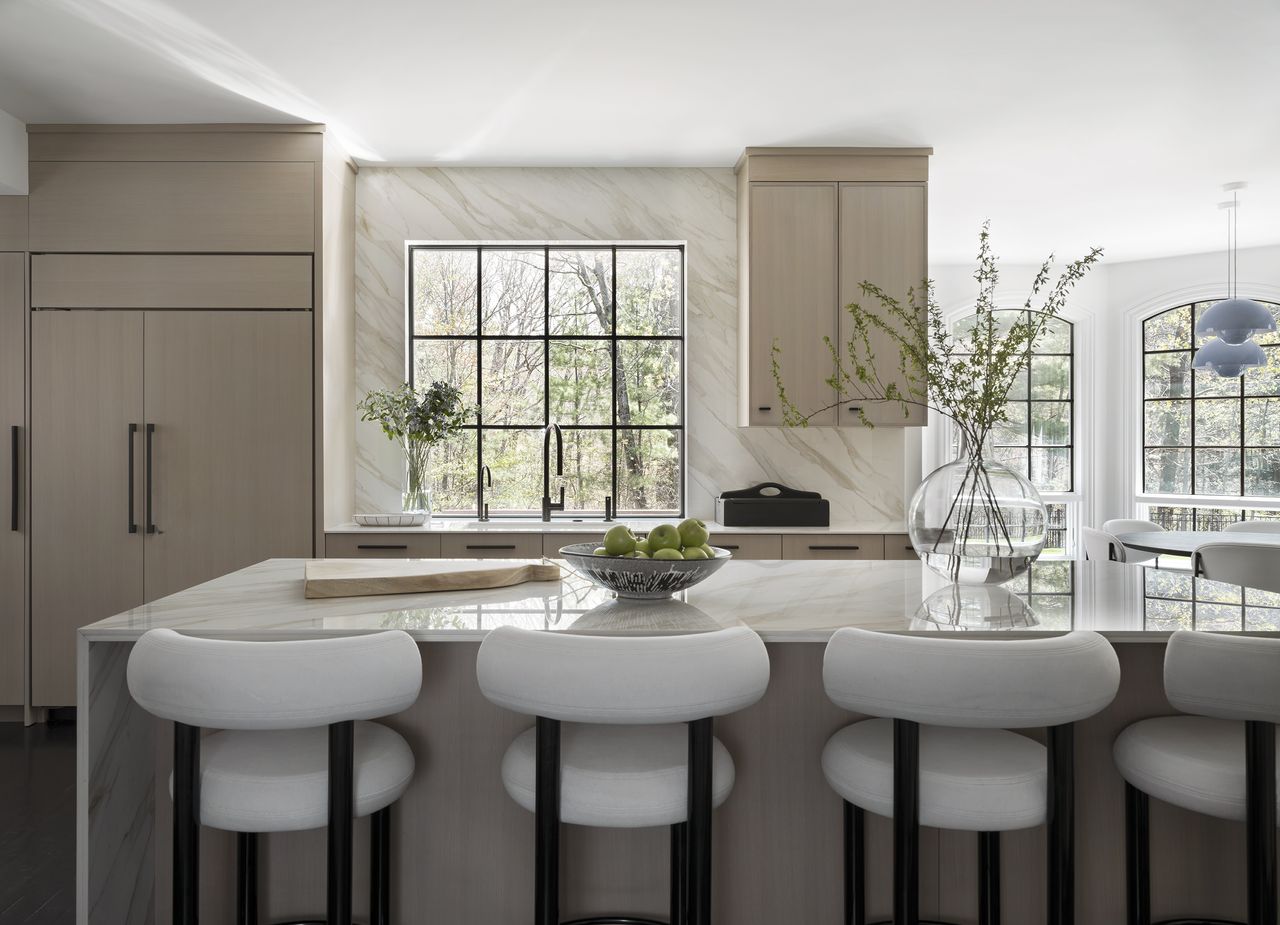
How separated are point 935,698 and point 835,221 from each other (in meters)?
3.27

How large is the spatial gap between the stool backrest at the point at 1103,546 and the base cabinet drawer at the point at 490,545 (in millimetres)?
2867

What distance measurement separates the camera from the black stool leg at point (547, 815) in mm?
1388

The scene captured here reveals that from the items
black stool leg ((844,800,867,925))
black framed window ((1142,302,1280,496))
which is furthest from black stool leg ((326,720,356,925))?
black framed window ((1142,302,1280,496))

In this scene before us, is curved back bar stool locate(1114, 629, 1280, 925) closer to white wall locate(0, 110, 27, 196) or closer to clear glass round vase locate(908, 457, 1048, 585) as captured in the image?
clear glass round vase locate(908, 457, 1048, 585)

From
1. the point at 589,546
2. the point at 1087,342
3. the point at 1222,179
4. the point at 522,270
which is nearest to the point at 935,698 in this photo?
the point at 589,546

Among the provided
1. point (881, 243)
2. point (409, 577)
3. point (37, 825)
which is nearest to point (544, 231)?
point (881, 243)

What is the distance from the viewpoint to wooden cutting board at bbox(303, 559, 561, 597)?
1.89 metres

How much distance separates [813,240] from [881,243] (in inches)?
13.7

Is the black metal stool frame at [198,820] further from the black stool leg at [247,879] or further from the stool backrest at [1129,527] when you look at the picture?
the stool backrest at [1129,527]

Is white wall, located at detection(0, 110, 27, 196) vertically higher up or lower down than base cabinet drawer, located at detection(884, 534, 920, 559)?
higher up

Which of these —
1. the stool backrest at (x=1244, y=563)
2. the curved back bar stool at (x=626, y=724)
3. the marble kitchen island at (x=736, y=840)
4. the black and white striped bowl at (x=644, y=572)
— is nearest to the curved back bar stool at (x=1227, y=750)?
the marble kitchen island at (x=736, y=840)

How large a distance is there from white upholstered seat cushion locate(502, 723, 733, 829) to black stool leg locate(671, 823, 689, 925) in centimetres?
5

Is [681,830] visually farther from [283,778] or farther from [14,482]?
[14,482]

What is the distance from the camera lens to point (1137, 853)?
1610 millimetres
